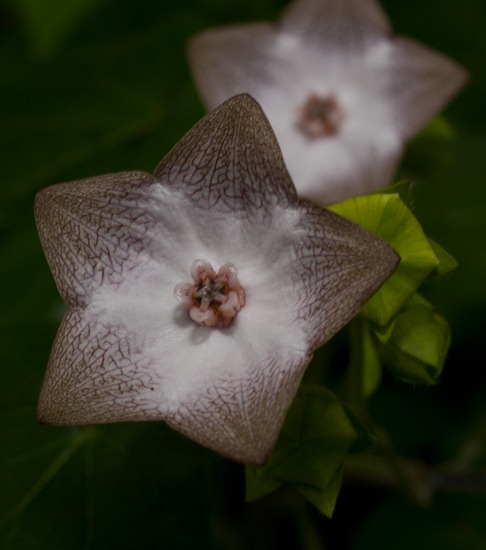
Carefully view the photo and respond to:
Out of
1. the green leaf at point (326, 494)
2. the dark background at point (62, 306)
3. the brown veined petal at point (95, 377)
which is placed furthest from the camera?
the dark background at point (62, 306)

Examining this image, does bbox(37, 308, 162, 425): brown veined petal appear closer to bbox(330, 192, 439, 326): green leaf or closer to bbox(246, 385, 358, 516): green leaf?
bbox(246, 385, 358, 516): green leaf

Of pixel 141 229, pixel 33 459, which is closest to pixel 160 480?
pixel 33 459

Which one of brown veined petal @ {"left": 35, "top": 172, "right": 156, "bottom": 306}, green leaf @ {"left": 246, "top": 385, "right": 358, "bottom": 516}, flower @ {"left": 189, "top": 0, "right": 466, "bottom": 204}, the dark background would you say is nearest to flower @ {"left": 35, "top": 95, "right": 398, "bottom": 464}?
brown veined petal @ {"left": 35, "top": 172, "right": 156, "bottom": 306}

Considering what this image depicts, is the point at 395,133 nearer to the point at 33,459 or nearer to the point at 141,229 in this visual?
the point at 141,229

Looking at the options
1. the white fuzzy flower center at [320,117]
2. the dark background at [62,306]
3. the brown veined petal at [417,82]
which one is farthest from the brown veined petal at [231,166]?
the white fuzzy flower center at [320,117]

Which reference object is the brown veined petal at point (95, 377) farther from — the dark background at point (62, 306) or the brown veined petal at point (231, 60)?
the brown veined petal at point (231, 60)

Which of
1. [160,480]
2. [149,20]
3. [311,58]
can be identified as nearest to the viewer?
[160,480]

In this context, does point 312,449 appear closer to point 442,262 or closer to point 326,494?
point 326,494

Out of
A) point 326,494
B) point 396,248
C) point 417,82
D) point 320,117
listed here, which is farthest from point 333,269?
point 320,117
